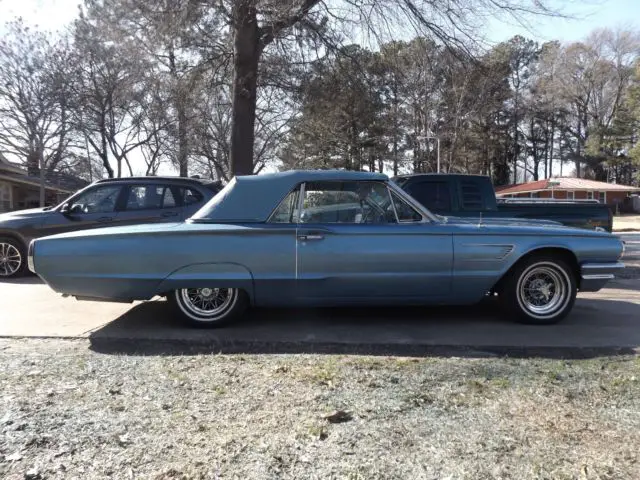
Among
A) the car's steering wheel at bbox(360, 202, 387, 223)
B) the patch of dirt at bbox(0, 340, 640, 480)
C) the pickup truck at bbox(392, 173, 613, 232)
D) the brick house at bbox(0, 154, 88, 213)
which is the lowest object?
the patch of dirt at bbox(0, 340, 640, 480)

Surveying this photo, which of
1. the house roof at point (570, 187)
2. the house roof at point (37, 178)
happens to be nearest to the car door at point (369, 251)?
the house roof at point (37, 178)

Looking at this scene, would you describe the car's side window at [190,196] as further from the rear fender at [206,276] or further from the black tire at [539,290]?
the black tire at [539,290]

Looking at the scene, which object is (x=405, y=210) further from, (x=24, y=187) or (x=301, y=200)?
(x=24, y=187)

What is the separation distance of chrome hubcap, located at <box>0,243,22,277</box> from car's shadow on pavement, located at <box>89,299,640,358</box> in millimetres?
3983

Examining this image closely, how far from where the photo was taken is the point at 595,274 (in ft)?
19.1

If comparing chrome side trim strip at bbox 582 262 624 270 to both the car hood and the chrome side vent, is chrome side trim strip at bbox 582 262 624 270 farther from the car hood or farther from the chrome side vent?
the car hood

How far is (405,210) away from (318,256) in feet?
3.40

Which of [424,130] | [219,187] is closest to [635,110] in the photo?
[424,130]

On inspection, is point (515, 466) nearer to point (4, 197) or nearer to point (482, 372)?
point (482, 372)

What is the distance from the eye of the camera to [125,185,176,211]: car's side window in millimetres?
9219

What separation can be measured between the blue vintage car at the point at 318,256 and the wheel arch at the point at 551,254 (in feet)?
0.05

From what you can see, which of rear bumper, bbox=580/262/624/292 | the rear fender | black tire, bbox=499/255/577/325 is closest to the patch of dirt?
the rear fender

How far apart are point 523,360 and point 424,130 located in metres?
38.0

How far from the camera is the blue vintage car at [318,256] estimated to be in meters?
5.44
